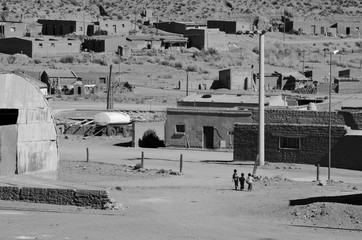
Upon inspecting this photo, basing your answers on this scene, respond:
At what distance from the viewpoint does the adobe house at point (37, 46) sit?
73.1 metres

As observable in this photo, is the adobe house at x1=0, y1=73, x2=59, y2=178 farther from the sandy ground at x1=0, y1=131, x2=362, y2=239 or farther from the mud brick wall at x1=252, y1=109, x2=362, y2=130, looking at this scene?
the mud brick wall at x1=252, y1=109, x2=362, y2=130

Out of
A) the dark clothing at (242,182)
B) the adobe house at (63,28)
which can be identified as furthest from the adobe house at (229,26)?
the dark clothing at (242,182)

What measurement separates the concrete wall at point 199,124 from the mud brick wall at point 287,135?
4387 mm

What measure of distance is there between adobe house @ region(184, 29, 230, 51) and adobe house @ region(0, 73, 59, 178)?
48232mm

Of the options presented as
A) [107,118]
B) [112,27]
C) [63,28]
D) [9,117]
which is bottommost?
[107,118]

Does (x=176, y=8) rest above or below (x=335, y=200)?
above

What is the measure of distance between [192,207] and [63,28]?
5522cm

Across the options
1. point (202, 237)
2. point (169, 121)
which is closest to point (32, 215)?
point (202, 237)

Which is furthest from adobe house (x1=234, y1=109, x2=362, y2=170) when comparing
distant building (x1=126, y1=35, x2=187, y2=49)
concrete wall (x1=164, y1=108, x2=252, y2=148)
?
distant building (x1=126, y1=35, x2=187, y2=49)

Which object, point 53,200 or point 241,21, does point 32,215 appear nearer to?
point 53,200

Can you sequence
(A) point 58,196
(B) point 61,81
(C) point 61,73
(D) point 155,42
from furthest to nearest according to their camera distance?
(D) point 155,42 < (C) point 61,73 < (B) point 61,81 < (A) point 58,196

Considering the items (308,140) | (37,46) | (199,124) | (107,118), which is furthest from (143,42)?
(308,140)

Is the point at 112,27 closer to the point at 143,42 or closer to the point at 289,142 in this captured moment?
the point at 143,42

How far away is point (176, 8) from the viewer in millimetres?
102375
